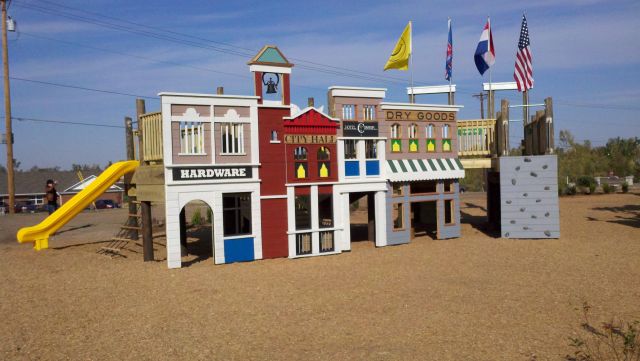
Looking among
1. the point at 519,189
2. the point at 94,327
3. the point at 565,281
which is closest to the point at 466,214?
the point at 519,189

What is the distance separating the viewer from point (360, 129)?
19781 millimetres

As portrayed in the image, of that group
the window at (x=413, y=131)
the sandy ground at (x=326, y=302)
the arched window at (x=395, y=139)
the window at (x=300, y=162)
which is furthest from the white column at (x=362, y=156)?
the sandy ground at (x=326, y=302)

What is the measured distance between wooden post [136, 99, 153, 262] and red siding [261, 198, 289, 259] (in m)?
3.81

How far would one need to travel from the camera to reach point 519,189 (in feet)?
67.9

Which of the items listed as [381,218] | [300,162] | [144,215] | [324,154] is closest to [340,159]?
[324,154]

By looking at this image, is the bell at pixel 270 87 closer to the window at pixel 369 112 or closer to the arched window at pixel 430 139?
the window at pixel 369 112

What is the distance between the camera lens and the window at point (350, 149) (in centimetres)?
1980

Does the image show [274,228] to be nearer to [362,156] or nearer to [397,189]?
[362,156]

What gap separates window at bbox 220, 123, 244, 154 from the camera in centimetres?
1741

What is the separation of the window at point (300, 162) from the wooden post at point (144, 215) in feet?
17.2

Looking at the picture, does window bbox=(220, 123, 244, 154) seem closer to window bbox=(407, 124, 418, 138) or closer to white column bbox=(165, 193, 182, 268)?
white column bbox=(165, 193, 182, 268)

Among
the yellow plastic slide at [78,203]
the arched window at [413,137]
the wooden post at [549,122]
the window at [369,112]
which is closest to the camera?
the yellow plastic slide at [78,203]

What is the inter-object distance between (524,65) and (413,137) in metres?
5.96

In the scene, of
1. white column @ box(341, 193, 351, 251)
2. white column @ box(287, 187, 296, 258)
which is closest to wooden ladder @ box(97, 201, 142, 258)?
white column @ box(287, 187, 296, 258)
